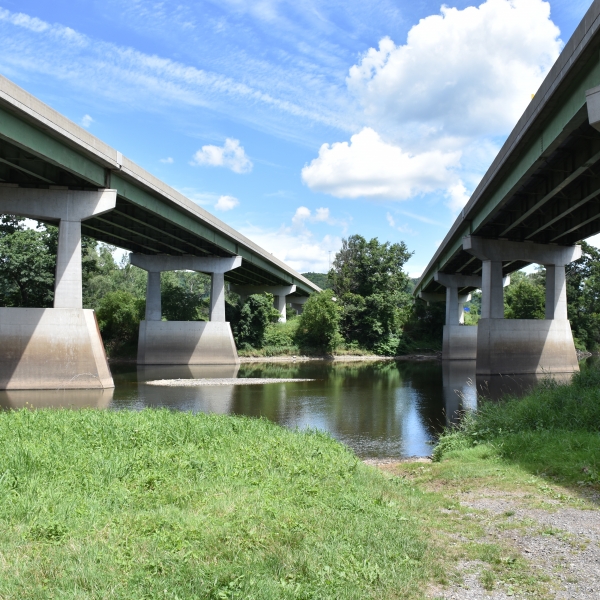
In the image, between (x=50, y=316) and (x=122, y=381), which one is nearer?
(x=50, y=316)

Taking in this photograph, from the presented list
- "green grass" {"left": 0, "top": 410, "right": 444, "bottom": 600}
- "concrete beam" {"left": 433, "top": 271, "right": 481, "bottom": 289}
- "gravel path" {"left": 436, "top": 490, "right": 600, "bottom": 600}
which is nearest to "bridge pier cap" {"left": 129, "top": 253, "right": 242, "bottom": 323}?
"concrete beam" {"left": 433, "top": 271, "right": 481, "bottom": 289}

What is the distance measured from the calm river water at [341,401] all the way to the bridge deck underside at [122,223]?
9.95m

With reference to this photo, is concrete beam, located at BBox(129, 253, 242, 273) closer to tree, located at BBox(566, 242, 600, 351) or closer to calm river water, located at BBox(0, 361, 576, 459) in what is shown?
calm river water, located at BBox(0, 361, 576, 459)

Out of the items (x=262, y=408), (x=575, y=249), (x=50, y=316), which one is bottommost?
(x=262, y=408)

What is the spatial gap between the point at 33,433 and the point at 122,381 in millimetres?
24655

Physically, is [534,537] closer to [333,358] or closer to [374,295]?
[333,358]

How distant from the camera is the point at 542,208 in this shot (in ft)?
113

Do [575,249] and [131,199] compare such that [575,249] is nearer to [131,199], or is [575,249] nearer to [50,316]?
[131,199]

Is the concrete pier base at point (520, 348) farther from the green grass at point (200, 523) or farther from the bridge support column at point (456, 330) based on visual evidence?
the green grass at point (200, 523)

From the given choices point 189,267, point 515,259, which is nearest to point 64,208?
point 189,267

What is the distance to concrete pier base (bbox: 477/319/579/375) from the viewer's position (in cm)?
4247

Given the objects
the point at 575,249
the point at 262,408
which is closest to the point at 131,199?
the point at 262,408

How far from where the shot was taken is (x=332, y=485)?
881 cm

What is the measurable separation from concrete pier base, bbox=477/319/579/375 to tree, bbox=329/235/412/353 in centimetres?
2582
